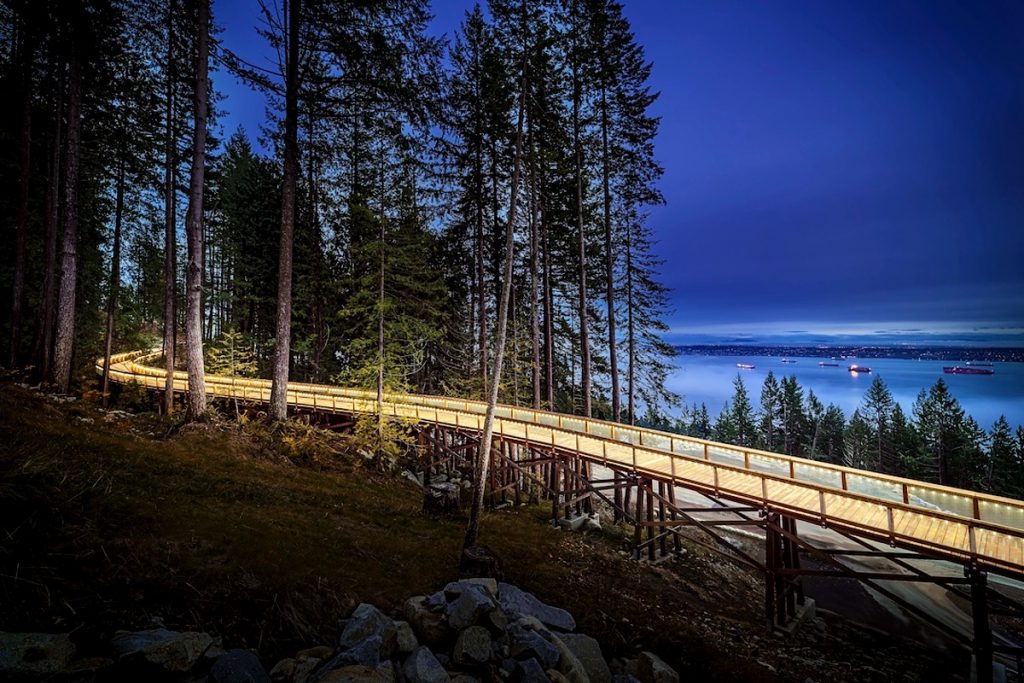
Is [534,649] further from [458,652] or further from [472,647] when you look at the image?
[458,652]

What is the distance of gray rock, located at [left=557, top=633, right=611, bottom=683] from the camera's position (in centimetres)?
654

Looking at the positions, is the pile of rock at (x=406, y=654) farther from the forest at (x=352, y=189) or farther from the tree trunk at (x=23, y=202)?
the tree trunk at (x=23, y=202)

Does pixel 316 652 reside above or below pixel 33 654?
below

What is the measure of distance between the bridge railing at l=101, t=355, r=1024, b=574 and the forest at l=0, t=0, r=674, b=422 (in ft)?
7.88

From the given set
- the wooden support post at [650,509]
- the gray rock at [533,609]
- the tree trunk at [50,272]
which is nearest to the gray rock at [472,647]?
the gray rock at [533,609]

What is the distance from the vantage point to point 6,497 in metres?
4.97

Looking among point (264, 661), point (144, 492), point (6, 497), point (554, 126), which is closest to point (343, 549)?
point (264, 661)

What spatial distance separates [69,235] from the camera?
1234cm

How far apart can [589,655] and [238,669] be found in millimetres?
5549

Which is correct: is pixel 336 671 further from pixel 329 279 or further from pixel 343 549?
pixel 329 279

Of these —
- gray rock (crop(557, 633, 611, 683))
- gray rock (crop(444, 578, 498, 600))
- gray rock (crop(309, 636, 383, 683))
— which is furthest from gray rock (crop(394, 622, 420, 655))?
gray rock (crop(557, 633, 611, 683))

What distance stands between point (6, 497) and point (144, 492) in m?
2.51

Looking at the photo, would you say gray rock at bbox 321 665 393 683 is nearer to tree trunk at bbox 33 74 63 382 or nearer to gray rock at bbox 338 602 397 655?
gray rock at bbox 338 602 397 655

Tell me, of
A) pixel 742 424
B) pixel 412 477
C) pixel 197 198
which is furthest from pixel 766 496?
pixel 742 424
